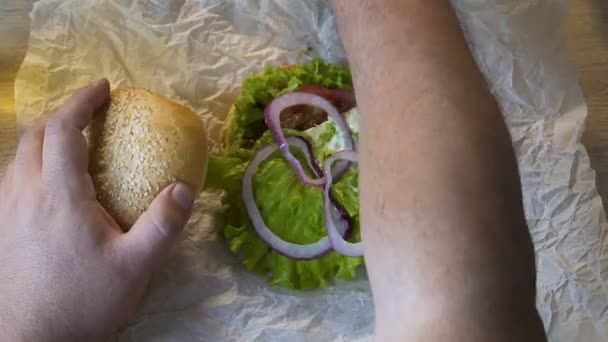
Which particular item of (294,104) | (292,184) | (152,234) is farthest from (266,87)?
(152,234)

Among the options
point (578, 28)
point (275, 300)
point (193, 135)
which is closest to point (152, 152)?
point (193, 135)

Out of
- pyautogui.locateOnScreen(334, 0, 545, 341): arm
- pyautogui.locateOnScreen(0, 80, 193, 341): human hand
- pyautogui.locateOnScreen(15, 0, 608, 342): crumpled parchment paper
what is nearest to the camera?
pyautogui.locateOnScreen(334, 0, 545, 341): arm

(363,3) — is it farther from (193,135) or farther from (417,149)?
(193,135)

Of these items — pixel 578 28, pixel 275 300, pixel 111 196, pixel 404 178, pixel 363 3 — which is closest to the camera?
pixel 404 178

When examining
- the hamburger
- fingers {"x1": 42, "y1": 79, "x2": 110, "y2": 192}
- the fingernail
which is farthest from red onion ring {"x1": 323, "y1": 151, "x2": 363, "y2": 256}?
fingers {"x1": 42, "y1": 79, "x2": 110, "y2": 192}

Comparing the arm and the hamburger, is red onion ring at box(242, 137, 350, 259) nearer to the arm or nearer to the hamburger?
the hamburger

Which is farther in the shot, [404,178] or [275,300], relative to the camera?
[275,300]

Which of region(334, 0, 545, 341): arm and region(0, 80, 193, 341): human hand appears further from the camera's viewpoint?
region(0, 80, 193, 341): human hand
